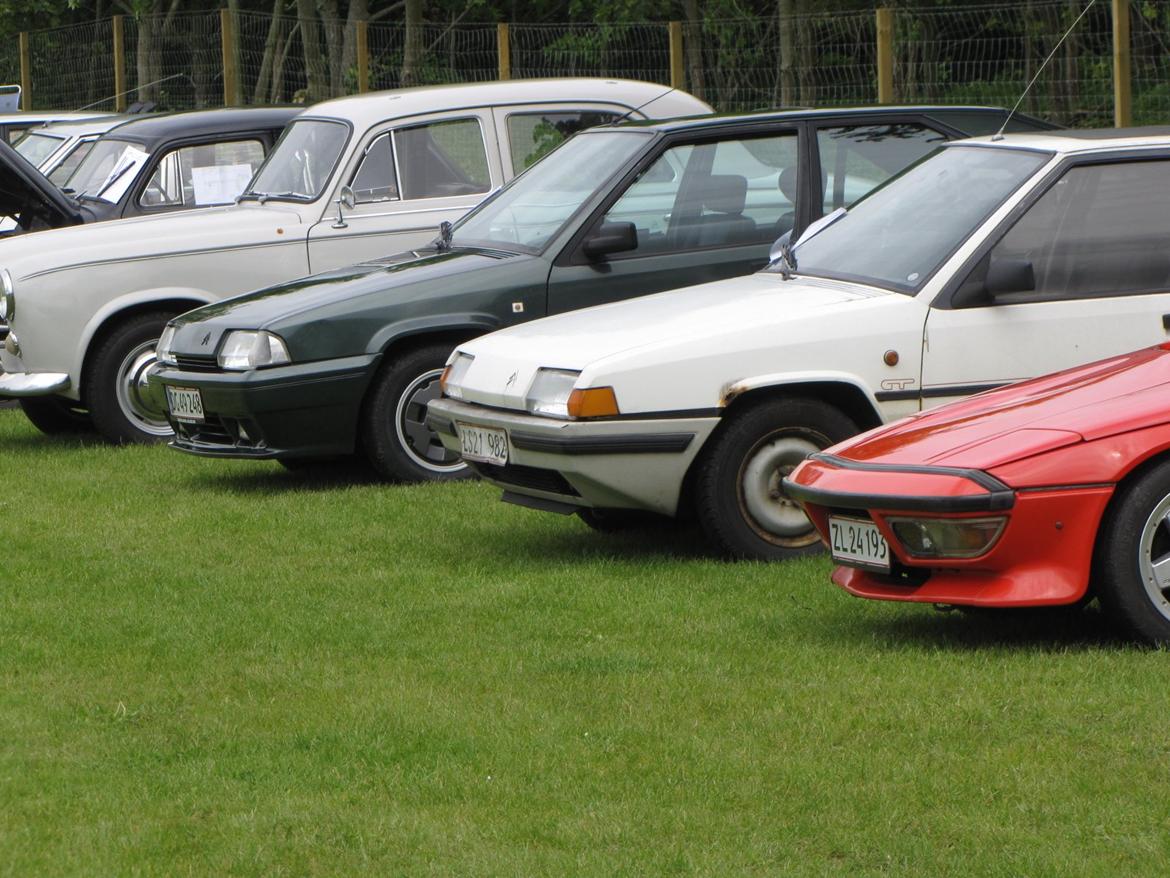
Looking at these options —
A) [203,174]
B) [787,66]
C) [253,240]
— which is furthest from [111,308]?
[787,66]

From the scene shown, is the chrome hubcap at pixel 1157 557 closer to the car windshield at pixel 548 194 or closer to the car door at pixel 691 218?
the car door at pixel 691 218

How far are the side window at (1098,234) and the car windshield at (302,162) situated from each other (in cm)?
479

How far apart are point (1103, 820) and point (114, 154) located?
34.7 feet

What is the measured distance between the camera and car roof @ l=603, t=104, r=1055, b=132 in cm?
890

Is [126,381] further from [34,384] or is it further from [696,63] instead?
[696,63]

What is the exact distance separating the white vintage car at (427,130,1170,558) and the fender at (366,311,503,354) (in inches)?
62.9

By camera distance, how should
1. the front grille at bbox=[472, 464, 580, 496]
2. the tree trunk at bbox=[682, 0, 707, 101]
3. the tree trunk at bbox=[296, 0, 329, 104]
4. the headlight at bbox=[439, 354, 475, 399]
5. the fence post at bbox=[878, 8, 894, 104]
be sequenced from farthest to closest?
the tree trunk at bbox=[296, 0, 329, 104] < the tree trunk at bbox=[682, 0, 707, 101] < the fence post at bbox=[878, 8, 894, 104] < the headlight at bbox=[439, 354, 475, 399] < the front grille at bbox=[472, 464, 580, 496]

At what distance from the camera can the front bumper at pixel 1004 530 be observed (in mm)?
5434

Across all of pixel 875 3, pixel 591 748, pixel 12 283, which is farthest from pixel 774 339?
pixel 875 3

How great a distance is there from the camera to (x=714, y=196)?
29.3 ft

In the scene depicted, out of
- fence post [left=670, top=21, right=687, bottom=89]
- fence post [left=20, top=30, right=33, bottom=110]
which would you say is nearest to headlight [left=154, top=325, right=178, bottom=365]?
fence post [left=670, top=21, right=687, bottom=89]

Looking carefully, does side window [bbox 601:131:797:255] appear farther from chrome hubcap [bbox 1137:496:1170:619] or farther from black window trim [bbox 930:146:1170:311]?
chrome hubcap [bbox 1137:496:1170:619]

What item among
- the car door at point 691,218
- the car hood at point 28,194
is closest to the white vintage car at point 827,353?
the car door at point 691,218

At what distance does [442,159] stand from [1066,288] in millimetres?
4722
